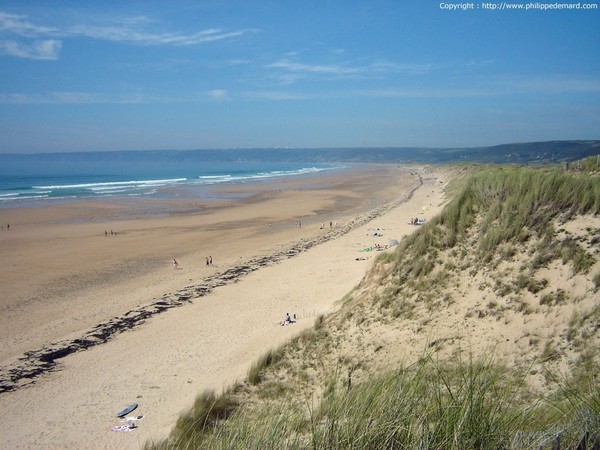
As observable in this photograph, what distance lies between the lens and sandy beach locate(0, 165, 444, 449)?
9344 millimetres

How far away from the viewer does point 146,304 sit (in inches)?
657

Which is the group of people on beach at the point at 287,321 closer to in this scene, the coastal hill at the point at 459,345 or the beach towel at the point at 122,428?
the coastal hill at the point at 459,345

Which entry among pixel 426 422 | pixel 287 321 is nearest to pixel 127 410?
pixel 287 321

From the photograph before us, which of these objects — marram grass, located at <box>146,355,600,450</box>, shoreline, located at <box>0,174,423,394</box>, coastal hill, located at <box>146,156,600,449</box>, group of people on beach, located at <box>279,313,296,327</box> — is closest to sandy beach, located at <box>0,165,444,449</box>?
shoreline, located at <box>0,174,423,394</box>

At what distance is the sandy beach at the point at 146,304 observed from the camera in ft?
30.7

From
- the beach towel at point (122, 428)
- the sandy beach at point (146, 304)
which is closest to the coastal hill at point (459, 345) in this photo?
the beach towel at point (122, 428)

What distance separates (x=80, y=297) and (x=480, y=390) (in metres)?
18.2

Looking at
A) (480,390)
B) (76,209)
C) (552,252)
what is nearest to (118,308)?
(552,252)

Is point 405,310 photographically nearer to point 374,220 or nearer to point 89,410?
point 89,410

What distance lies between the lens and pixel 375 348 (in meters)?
8.42

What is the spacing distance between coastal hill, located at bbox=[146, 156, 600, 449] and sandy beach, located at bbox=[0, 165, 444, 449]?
1.99m

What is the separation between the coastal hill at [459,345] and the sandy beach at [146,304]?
1.99m

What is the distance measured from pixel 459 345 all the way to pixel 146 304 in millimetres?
12973

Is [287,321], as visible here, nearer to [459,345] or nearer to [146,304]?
[146,304]
